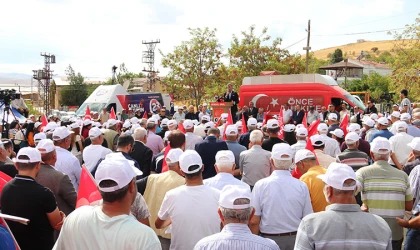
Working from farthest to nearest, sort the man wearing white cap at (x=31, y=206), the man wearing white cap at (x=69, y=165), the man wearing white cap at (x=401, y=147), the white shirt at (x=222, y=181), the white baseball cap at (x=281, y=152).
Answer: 1. the man wearing white cap at (x=401, y=147)
2. the man wearing white cap at (x=69, y=165)
3. the white shirt at (x=222, y=181)
4. the white baseball cap at (x=281, y=152)
5. the man wearing white cap at (x=31, y=206)

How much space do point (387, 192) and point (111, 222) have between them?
330 cm

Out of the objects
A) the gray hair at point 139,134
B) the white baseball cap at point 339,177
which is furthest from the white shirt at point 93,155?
the white baseball cap at point 339,177

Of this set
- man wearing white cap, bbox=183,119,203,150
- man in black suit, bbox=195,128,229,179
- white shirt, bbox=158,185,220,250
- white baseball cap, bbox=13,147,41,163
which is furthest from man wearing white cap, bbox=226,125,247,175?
white baseball cap, bbox=13,147,41,163

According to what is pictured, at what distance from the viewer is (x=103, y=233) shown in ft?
9.31

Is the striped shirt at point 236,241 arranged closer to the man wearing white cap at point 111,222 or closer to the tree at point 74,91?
the man wearing white cap at point 111,222

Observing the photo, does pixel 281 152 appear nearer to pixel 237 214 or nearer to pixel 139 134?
pixel 237 214

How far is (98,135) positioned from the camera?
24.6 feet

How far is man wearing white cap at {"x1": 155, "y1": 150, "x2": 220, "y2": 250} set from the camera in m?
4.27

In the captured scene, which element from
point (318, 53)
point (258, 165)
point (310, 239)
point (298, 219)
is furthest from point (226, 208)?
point (318, 53)

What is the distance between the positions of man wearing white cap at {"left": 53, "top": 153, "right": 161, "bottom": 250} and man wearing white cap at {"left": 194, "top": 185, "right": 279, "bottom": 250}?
46 cm

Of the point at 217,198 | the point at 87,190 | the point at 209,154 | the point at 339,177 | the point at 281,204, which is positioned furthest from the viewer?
the point at 209,154

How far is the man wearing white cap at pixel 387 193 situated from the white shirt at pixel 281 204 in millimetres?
782

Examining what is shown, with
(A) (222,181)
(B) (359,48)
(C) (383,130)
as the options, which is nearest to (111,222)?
(A) (222,181)

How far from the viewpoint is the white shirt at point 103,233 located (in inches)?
109
